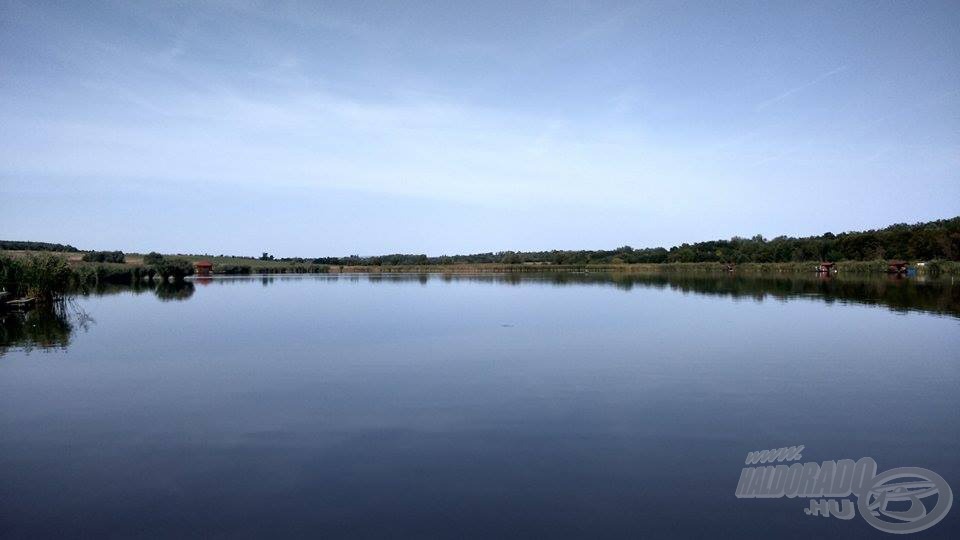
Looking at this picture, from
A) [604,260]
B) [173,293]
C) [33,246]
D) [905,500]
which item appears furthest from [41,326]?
[604,260]

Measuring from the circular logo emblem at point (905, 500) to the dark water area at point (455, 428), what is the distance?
15 cm

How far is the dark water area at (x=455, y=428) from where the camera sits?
5.41 metres

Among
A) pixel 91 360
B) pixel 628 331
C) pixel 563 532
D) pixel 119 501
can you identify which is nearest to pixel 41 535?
pixel 119 501

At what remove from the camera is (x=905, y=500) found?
19.0 feet

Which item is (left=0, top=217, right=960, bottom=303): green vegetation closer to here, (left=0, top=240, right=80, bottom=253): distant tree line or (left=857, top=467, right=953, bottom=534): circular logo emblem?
(left=0, top=240, right=80, bottom=253): distant tree line

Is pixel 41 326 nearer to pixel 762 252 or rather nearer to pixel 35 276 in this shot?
pixel 35 276

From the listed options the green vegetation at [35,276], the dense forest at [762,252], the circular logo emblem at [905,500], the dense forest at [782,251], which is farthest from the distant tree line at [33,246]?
the circular logo emblem at [905,500]

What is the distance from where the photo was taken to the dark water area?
541cm

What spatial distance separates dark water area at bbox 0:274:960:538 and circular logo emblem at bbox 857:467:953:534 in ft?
0.48

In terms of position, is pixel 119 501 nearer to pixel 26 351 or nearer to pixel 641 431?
pixel 641 431

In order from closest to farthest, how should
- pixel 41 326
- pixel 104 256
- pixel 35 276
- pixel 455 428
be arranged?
pixel 455 428
pixel 41 326
pixel 35 276
pixel 104 256

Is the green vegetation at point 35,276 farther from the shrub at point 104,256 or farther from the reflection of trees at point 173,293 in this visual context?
the shrub at point 104,256

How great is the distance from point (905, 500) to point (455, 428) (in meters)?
5.11

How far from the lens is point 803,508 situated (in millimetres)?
5656
